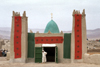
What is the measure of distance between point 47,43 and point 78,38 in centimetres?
374

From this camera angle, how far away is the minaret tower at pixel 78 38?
18.4 metres

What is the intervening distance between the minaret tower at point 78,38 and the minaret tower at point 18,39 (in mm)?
5535

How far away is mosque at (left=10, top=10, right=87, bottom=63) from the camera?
60.5 feet

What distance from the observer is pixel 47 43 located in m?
19.6

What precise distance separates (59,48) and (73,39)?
2.06 m

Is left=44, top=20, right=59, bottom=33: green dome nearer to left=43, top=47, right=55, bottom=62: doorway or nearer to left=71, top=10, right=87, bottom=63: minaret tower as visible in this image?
left=43, top=47, right=55, bottom=62: doorway

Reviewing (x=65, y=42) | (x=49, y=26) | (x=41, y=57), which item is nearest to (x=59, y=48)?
(x=65, y=42)

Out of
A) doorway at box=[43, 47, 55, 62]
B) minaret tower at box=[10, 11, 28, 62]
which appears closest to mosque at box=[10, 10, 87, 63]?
minaret tower at box=[10, 11, 28, 62]

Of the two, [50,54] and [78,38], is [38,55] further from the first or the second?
[78,38]

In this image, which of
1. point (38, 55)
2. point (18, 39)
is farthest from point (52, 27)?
point (18, 39)

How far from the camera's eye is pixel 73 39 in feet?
60.8

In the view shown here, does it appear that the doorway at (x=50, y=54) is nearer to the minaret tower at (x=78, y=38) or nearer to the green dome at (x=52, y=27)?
the green dome at (x=52, y=27)

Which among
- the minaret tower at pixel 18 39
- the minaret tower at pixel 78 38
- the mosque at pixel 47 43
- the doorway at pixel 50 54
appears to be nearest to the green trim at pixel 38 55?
the mosque at pixel 47 43

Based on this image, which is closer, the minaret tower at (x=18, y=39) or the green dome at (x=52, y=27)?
the minaret tower at (x=18, y=39)
